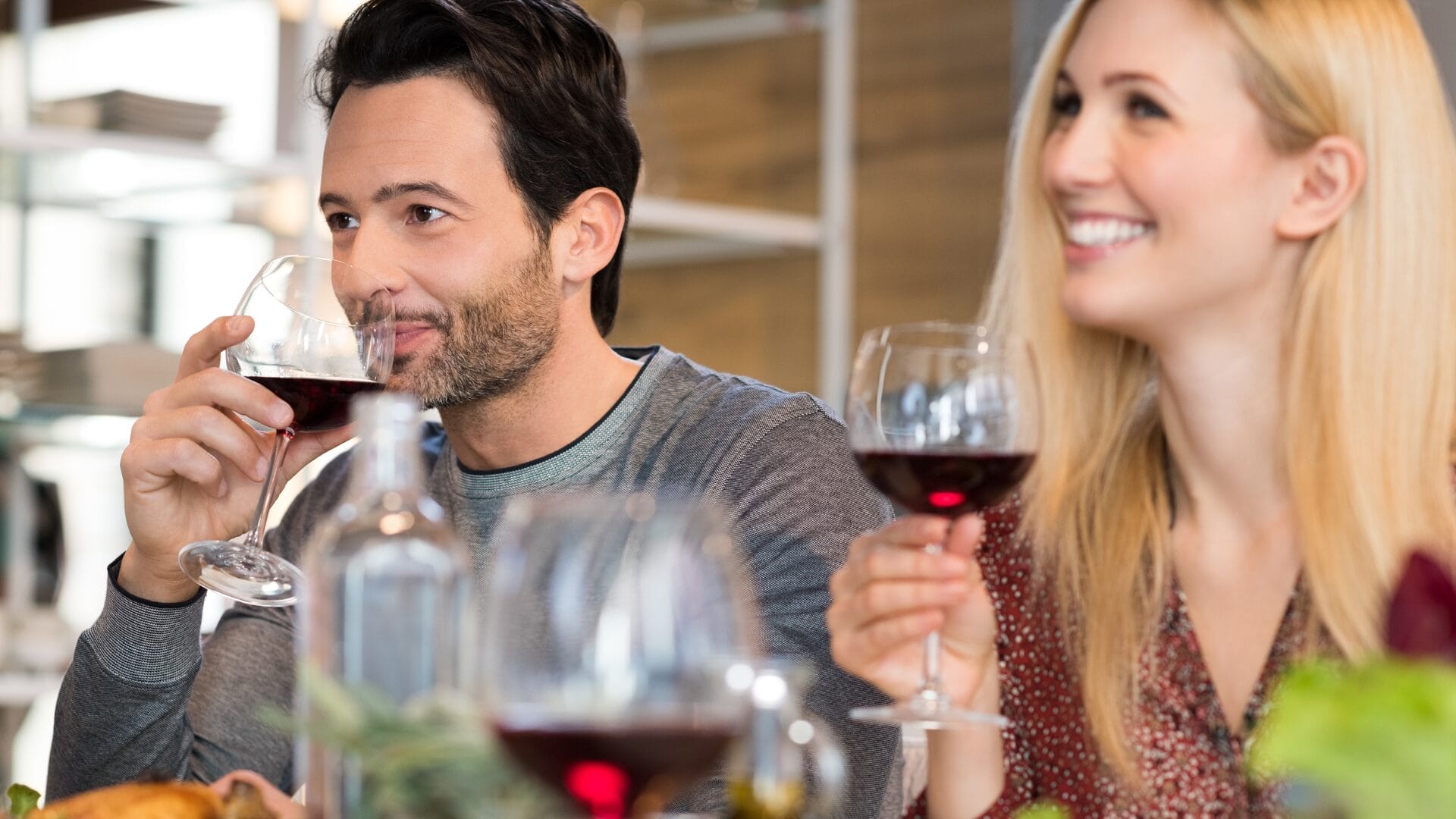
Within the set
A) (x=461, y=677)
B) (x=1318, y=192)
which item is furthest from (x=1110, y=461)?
(x=461, y=677)

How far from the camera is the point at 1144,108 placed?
135 cm

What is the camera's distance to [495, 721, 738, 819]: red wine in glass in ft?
2.15

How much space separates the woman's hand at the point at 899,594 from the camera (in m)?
1.10

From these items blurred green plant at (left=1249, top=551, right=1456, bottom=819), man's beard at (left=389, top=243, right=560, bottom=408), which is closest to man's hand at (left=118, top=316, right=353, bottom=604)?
man's beard at (left=389, top=243, right=560, bottom=408)

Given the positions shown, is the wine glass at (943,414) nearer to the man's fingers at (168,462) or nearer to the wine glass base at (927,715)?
the wine glass base at (927,715)

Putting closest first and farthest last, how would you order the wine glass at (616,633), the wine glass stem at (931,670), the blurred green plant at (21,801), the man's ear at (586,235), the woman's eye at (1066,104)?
1. the wine glass at (616,633)
2. the blurred green plant at (21,801)
3. the wine glass stem at (931,670)
4. the woman's eye at (1066,104)
5. the man's ear at (586,235)

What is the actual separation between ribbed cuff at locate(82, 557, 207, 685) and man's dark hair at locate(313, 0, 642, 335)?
0.69m

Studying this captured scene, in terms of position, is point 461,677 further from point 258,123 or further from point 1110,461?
point 258,123

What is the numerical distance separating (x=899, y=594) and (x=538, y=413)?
100 cm

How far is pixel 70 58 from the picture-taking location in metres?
3.13

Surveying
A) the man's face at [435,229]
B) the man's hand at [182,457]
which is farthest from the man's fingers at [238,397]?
the man's face at [435,229]

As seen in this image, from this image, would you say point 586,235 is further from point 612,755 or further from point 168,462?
point 612,755

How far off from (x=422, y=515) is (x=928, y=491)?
1.32 feet

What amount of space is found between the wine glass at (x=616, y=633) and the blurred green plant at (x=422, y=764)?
0.04 metres
